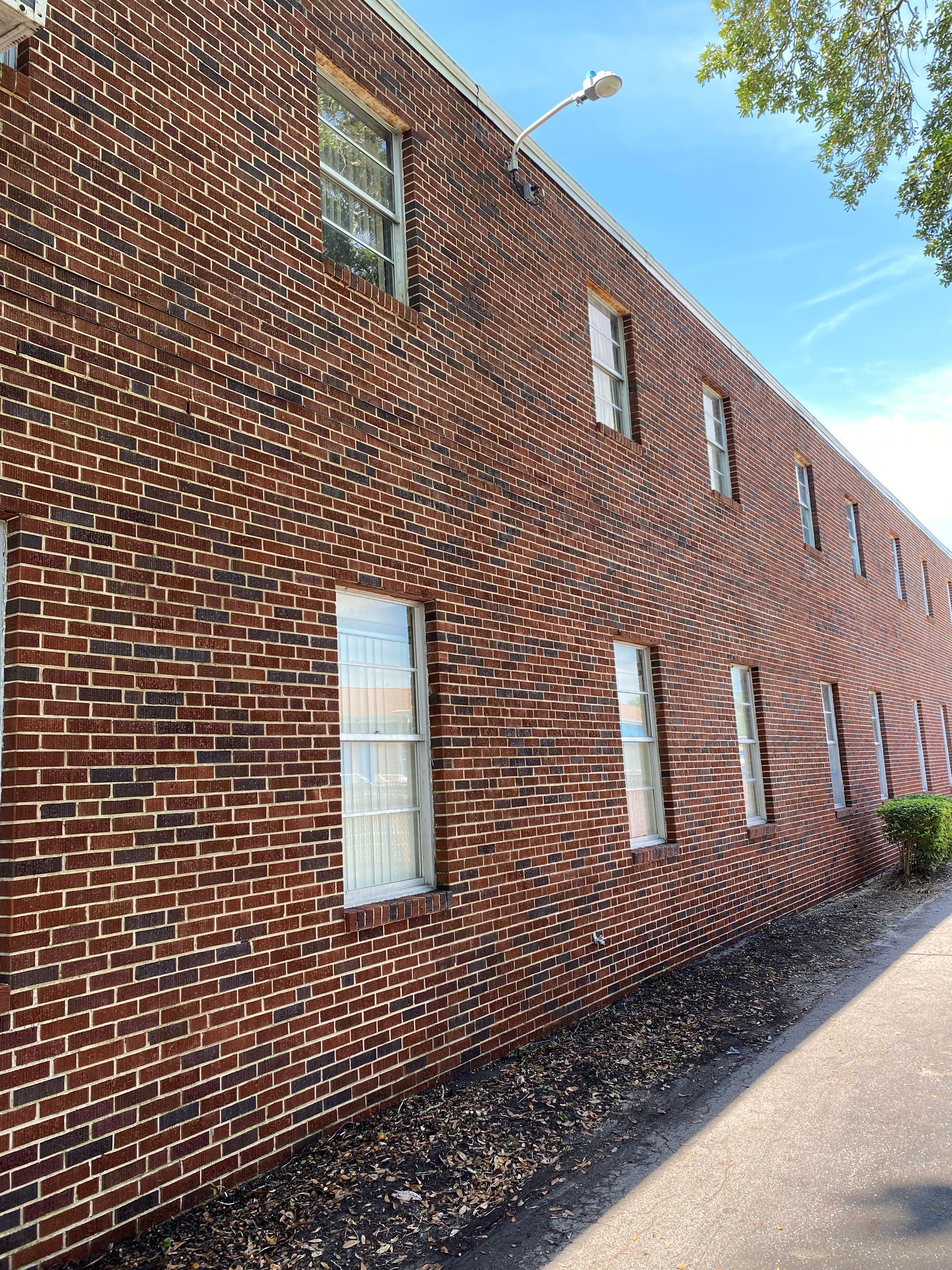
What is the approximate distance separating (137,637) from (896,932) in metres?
9.11

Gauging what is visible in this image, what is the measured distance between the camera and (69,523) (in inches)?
157

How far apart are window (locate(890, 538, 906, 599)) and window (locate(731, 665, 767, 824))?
32.3ft

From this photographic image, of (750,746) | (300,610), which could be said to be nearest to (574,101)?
(300,610)

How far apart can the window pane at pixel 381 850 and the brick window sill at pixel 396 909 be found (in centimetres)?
14

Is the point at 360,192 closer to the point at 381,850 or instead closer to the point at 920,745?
the point at 381,850

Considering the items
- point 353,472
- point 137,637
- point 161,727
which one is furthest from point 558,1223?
point 353,472

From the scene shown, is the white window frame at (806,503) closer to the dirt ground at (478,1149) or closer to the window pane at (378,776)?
the dirt ground at (478,1149)

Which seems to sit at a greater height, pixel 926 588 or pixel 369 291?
pixel 926 588

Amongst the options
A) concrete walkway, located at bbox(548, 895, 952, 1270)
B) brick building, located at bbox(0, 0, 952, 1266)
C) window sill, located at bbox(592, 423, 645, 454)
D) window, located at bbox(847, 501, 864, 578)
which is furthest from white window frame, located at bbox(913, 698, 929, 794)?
concrete walkway, located at bbox(548, 895, 952, 1270)

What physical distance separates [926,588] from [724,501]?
13787 mm

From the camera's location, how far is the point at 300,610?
5.11 m

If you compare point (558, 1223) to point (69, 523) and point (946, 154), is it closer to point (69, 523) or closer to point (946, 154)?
point (69, 523)

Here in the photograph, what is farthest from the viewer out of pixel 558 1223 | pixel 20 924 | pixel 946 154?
pixel 946 154

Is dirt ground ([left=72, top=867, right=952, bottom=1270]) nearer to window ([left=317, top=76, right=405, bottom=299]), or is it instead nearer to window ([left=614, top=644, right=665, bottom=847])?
window ([left=614, top=644, right=665, bottom=847])
